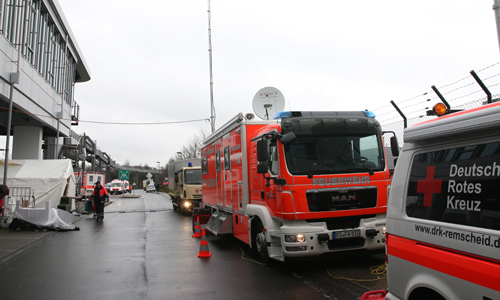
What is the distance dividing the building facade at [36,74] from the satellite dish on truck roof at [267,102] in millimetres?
11167

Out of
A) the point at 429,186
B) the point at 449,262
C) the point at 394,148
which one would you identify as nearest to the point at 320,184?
the point at 394,148

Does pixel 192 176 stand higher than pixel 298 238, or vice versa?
pixel 192 176

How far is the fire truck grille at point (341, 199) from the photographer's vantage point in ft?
21.0

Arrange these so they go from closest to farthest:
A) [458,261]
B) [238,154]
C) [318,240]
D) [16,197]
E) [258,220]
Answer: [458,261] → [318,240] → [258,220] → [238,154] → [16,197]

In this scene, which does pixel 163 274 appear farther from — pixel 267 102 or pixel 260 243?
pixel 267 102

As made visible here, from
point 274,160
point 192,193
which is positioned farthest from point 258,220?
point 192,193

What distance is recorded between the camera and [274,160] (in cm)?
680

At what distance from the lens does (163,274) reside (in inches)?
275

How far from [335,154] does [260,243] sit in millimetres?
2265

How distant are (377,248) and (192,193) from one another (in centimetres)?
1420

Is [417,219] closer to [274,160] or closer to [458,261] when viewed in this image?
[458,261]

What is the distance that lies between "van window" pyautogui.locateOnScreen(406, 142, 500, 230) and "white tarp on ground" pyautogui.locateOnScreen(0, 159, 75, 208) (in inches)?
667

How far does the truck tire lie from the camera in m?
7.20

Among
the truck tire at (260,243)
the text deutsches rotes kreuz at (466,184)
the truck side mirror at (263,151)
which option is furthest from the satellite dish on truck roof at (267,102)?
the text deutsches rotes kreuz at (466,184)
